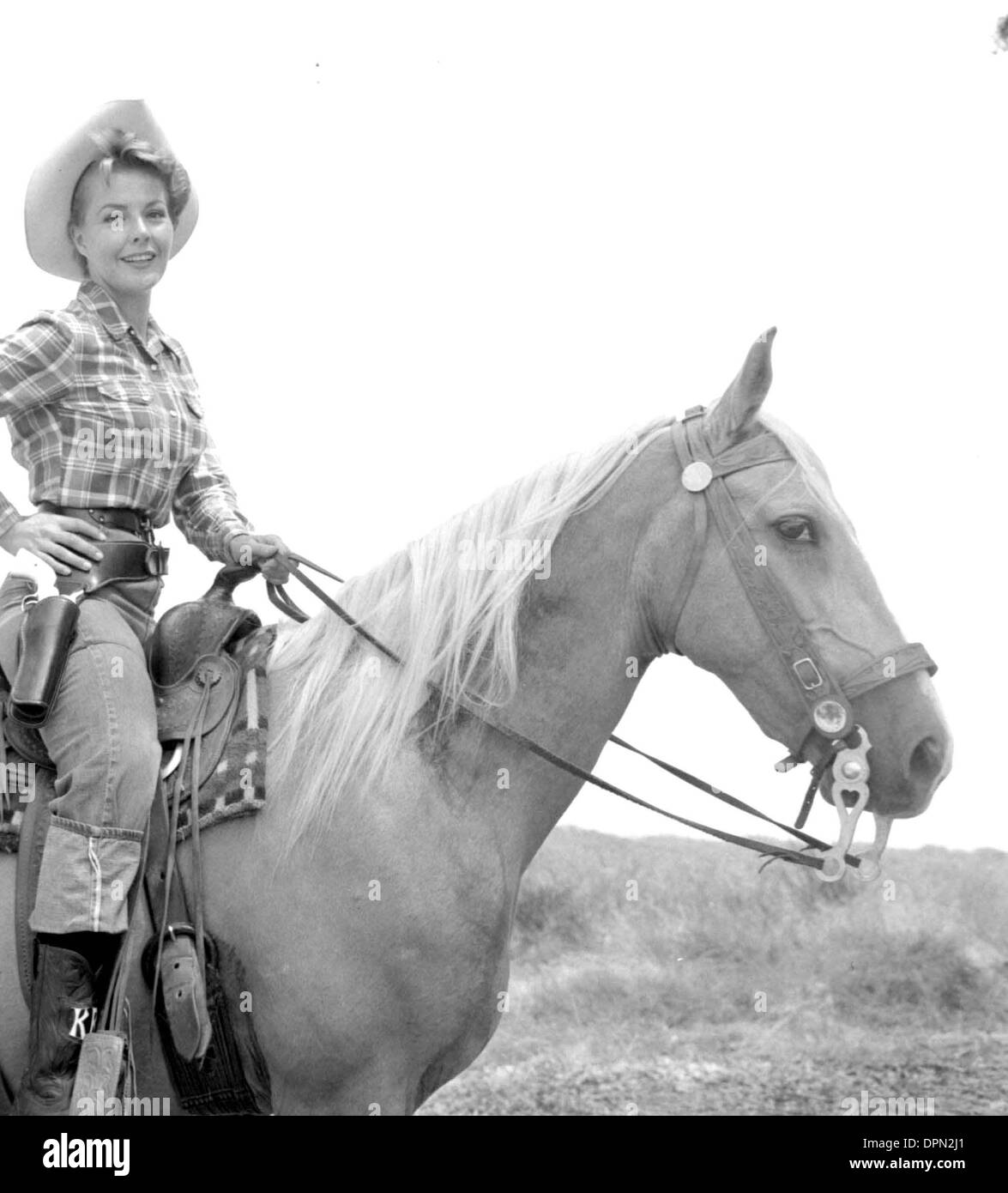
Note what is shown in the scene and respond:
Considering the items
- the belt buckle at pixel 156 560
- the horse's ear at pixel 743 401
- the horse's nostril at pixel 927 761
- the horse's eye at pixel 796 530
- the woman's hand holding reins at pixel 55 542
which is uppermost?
the horse's ear at pixel 743 401

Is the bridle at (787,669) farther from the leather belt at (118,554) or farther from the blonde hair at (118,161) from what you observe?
the blonde hair at (118,161)

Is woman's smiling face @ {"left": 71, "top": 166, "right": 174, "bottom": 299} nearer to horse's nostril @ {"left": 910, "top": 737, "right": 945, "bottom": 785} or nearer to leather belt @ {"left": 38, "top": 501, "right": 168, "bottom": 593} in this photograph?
leather belt @ {"left": 38, "top": 501, "right": 168, "bottom": 593}

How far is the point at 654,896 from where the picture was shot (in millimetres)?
8906

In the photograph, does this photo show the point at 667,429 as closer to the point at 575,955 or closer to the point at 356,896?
the point at 356,896

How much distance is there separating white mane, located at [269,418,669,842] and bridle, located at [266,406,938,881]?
0.06 metres

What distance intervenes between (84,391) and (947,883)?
7195 millimetres

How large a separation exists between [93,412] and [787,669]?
2.10m

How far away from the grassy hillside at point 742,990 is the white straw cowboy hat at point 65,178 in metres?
4.12

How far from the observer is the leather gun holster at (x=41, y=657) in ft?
11.0

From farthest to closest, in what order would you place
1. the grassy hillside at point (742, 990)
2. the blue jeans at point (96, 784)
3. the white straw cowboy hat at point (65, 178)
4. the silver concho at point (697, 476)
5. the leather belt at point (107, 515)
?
the grassy hillside at point (742, 990) → the white straw cowboy hat at point (65, 178) → the leather belt at point (107, 515) → the silver concho at point (697, 476) → the blue jeans at point (96, 784)

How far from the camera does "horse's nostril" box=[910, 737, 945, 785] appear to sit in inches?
131

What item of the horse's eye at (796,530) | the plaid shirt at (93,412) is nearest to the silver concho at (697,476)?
the horse's eye at (796,530)

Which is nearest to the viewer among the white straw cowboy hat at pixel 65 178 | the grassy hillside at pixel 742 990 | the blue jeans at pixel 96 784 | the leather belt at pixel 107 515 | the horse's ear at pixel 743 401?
the blue jeans at pixel 96 784
